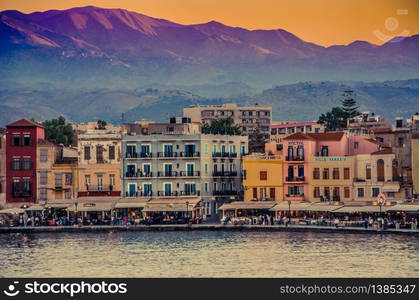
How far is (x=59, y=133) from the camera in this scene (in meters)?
135

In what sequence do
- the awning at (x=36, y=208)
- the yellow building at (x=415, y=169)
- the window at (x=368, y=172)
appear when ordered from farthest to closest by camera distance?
1. the awning at (x=36, y=208)
2. the window at (x=368, y=172)
3. the yellow building at (x=415, y=169)

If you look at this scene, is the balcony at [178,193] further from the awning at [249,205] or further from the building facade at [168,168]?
the awning at [249,205]

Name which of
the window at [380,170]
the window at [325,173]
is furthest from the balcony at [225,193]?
the window at [380,170]

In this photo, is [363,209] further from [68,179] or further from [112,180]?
[68,179]

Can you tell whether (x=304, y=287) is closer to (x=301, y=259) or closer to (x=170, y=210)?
(x=301, y=259)

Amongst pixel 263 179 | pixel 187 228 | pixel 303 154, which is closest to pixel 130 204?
pixel 187 228

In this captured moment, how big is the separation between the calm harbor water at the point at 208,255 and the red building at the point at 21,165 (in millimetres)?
10582

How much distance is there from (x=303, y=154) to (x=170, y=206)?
39.8 feet

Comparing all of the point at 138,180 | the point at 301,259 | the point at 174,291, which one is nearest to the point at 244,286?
the point at 174,291

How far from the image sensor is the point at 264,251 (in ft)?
252

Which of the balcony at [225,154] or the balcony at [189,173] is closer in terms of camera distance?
the balcony at [189,173]

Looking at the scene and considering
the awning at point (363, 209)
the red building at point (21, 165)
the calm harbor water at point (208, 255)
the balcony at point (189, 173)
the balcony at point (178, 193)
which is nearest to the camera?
the calm harbor water at point (208, 255)

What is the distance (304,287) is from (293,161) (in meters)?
48.9

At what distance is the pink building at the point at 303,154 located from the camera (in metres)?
99.0
